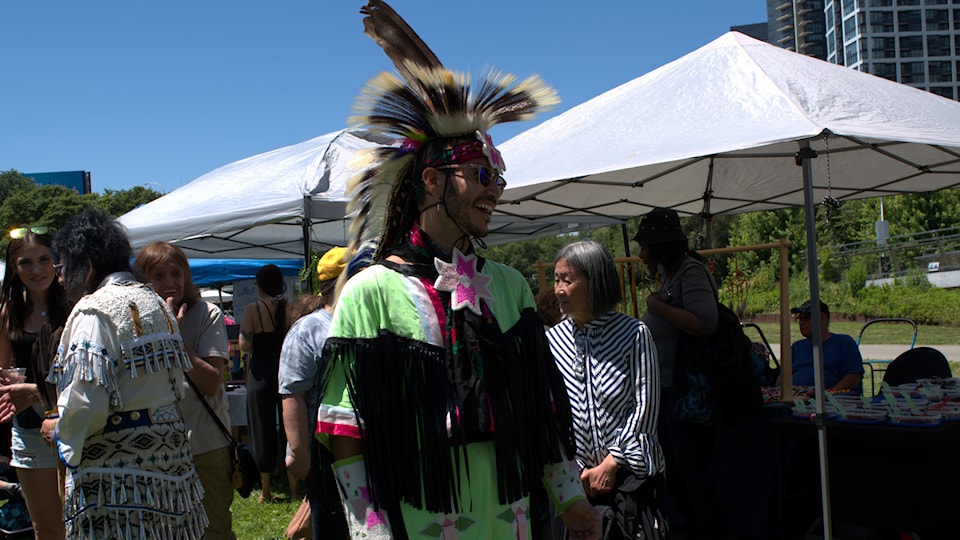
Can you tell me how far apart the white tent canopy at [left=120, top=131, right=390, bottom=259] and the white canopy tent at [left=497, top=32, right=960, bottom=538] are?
1386mm

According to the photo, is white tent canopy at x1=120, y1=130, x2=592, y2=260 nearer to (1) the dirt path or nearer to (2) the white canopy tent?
(2) the white canopy tent

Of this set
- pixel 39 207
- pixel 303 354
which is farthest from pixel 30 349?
pixel 39 207

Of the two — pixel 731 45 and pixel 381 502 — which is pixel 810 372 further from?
pixel 381 502

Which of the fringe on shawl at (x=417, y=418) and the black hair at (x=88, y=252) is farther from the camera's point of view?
the black hair at (x=88, y=252)

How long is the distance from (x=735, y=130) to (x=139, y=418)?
9.02 ft

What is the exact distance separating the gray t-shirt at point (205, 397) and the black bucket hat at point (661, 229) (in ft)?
7.38

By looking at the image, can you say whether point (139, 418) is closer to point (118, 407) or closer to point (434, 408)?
point (118, 407)

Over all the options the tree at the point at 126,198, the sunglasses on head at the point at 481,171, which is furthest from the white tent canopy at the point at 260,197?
the tree at the point at 126,198

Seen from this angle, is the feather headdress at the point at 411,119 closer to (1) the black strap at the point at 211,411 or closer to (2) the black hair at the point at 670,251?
(1) the black strap at the point at 211,411

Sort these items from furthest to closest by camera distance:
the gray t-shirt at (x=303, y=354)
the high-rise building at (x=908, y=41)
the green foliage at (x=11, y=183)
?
the high-rise building at (x=908, y=41) → the green foliage at (x=11, y=183) → the gray t-shirt at (x=303, y=354)

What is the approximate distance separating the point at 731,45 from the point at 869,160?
6.56 feet

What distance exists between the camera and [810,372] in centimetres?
597

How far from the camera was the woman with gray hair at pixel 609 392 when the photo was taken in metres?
2.95

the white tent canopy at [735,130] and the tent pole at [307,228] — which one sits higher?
the white tent canopy at [735,130]
